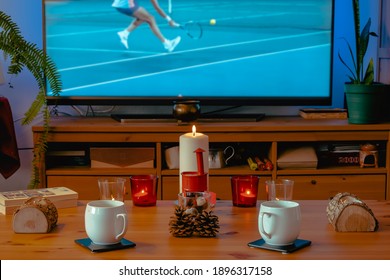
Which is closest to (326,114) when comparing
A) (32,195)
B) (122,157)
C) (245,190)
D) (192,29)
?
(192,29)

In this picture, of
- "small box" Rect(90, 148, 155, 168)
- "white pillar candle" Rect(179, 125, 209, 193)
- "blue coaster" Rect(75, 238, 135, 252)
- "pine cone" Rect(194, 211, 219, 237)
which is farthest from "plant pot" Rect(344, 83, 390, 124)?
"blue coaster" Rect(75, 238, 135, 252)

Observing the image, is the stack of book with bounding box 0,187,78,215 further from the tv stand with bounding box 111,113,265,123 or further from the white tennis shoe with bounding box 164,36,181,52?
the white tennis shoe with bounding box 164,36,181,52

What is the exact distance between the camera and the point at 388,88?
381 centimetres

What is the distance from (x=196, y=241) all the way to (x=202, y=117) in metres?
2.24

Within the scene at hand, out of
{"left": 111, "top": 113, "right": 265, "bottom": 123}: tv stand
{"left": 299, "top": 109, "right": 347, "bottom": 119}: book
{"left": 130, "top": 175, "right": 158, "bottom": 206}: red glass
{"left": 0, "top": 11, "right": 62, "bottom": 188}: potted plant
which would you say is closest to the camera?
{"left": 130, "top": 175, "right": 158, "bottom": 206}: red glass

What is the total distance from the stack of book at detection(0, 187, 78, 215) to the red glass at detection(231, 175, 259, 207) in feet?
1.58

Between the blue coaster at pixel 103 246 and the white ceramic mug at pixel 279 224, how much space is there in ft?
1.04

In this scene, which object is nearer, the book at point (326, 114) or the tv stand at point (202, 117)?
the tv stand at point (202, 117)

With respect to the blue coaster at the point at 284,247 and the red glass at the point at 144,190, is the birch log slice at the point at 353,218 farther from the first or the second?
the red glass at the point at 144,190

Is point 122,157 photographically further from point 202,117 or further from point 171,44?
point 171,44

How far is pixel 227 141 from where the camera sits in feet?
12.0

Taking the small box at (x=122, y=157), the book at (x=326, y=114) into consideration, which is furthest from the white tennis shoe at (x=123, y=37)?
the book at (x=326, y=114)

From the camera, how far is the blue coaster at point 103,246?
1.60 m

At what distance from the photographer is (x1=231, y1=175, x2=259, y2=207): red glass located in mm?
2031
